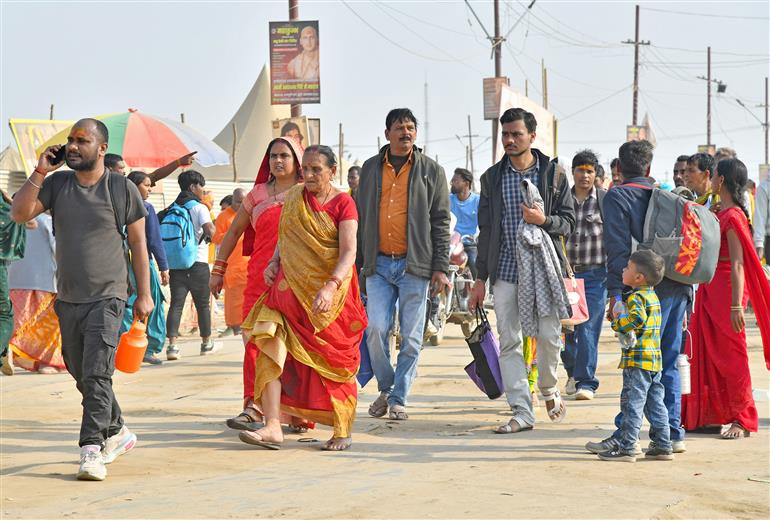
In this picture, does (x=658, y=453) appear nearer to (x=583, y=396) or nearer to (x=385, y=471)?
(x=385, y=471)

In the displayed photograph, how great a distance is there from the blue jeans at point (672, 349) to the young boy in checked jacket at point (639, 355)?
0.64ft

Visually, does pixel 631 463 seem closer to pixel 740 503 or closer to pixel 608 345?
pixel 740 503

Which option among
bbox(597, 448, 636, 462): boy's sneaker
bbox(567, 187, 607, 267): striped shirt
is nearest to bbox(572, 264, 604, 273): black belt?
bbox(567, 187, 607, 267): striped shirt

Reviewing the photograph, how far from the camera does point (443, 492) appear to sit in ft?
18.6

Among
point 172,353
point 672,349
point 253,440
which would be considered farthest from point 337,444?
point 172,353

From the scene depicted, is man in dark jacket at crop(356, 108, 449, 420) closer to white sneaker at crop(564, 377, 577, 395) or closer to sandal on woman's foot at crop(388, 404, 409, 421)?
sandal on woman's foot at crop(388, 404, 409, 421)

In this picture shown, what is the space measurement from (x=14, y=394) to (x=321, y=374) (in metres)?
4.02

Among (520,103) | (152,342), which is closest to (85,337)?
(152,342)

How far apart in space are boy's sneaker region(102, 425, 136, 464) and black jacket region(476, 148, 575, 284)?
2509 mm

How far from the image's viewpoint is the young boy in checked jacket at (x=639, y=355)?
6414 mm

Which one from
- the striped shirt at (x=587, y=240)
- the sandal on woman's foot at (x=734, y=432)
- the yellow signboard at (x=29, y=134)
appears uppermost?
the yellow signboard at (x=29, y=134)

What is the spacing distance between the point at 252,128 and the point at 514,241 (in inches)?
1714

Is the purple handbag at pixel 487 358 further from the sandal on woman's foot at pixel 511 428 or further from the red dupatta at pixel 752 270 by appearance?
the red dupatta at pixel 752 270

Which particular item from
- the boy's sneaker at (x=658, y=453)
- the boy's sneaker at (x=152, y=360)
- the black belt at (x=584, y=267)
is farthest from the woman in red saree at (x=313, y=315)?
the boy's sneaker at (x=152, y=360)
